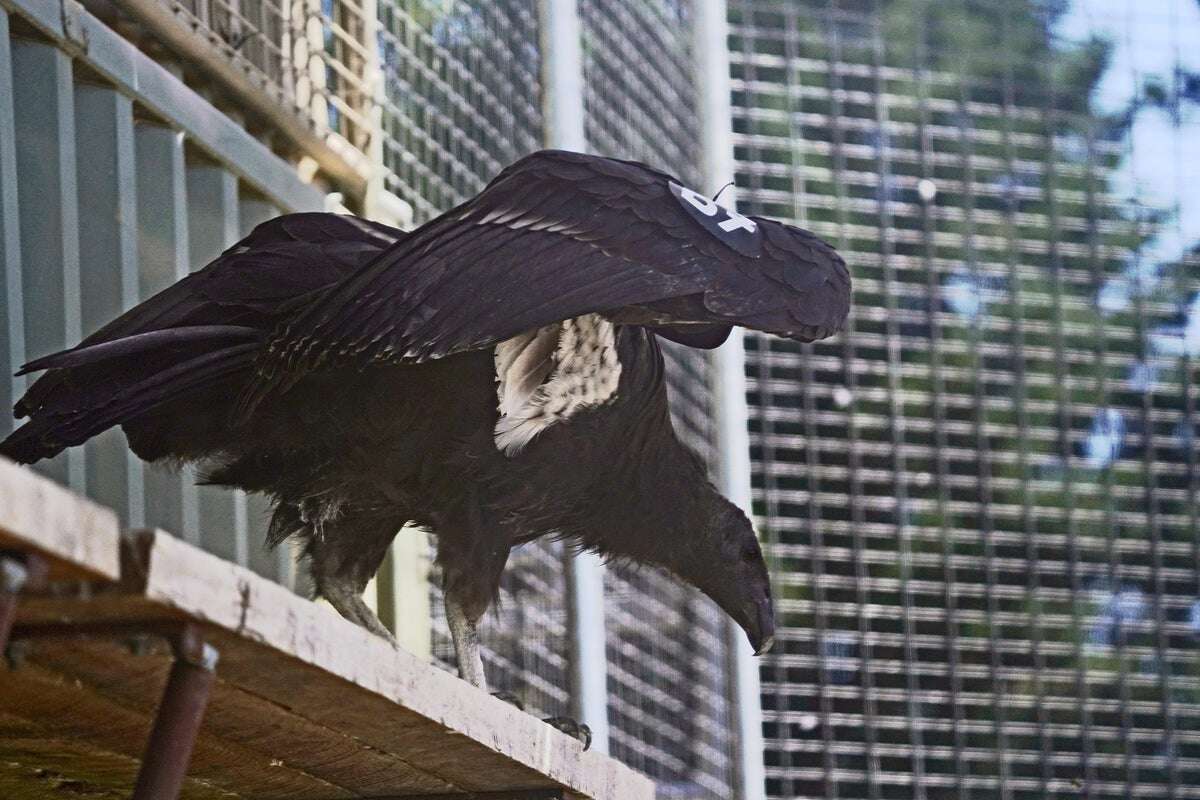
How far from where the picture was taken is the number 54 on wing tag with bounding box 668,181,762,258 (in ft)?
10.3

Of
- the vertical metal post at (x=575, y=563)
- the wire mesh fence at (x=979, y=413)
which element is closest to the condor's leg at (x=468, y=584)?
the vertical metal post at (x=575, y=563)

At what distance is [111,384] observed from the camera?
Answer: 2.94m

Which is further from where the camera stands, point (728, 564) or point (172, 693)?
point (728, 564)

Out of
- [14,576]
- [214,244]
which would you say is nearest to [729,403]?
[214,244]

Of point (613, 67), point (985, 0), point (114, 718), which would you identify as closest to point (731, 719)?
point (613, 67)

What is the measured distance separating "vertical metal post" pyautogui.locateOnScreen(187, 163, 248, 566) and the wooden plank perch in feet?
4.18

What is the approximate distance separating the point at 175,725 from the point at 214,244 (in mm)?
2413

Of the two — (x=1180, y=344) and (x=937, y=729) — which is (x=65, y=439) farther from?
(x=1180, y=344)

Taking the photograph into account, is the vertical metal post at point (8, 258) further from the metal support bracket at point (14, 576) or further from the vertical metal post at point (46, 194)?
the metal support bracket at point (14, 576)

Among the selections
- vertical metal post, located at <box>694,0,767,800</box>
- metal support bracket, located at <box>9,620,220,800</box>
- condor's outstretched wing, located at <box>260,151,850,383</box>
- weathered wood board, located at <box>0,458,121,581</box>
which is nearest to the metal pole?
metal support bracket, located at <box>9,620,220,800</box>

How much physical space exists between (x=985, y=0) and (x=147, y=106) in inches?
249

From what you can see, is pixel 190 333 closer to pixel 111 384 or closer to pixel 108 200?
pixel 111 384

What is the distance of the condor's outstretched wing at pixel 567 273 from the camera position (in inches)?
115

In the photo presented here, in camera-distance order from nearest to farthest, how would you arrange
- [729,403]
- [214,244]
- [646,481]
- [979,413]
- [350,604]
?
[350,604]
[646,481]
[214,244]
[729,403]
[979,413]
